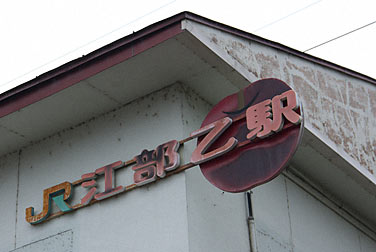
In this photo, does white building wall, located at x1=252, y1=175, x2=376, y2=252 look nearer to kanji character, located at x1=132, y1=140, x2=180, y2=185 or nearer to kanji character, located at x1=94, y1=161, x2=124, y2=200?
kanji character, located at x1=132, y1=140, x2=180, y2=185

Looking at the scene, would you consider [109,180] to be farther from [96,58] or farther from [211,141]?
[211,141]

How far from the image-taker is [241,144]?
782 cm

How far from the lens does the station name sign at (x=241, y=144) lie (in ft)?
24.8

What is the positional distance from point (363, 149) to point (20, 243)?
5.02 metres

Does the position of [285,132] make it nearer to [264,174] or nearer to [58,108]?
[264,174]

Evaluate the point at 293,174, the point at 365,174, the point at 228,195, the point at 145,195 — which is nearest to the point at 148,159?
the point at 145,195

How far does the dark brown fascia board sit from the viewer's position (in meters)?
8.51

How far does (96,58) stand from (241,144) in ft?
7.27

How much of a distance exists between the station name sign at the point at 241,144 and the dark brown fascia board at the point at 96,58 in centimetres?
107

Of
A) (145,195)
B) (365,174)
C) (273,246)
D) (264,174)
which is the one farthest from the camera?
(365,174)

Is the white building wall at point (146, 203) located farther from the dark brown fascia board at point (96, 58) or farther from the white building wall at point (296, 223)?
the dark brown fascia board at point (96, 58)

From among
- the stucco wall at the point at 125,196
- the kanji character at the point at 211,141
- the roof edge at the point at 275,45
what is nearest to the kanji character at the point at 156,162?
the stucco wall at the point at 125,196

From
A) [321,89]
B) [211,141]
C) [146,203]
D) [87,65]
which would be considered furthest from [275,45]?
[146,203]

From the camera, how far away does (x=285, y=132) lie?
7598 millimetres
